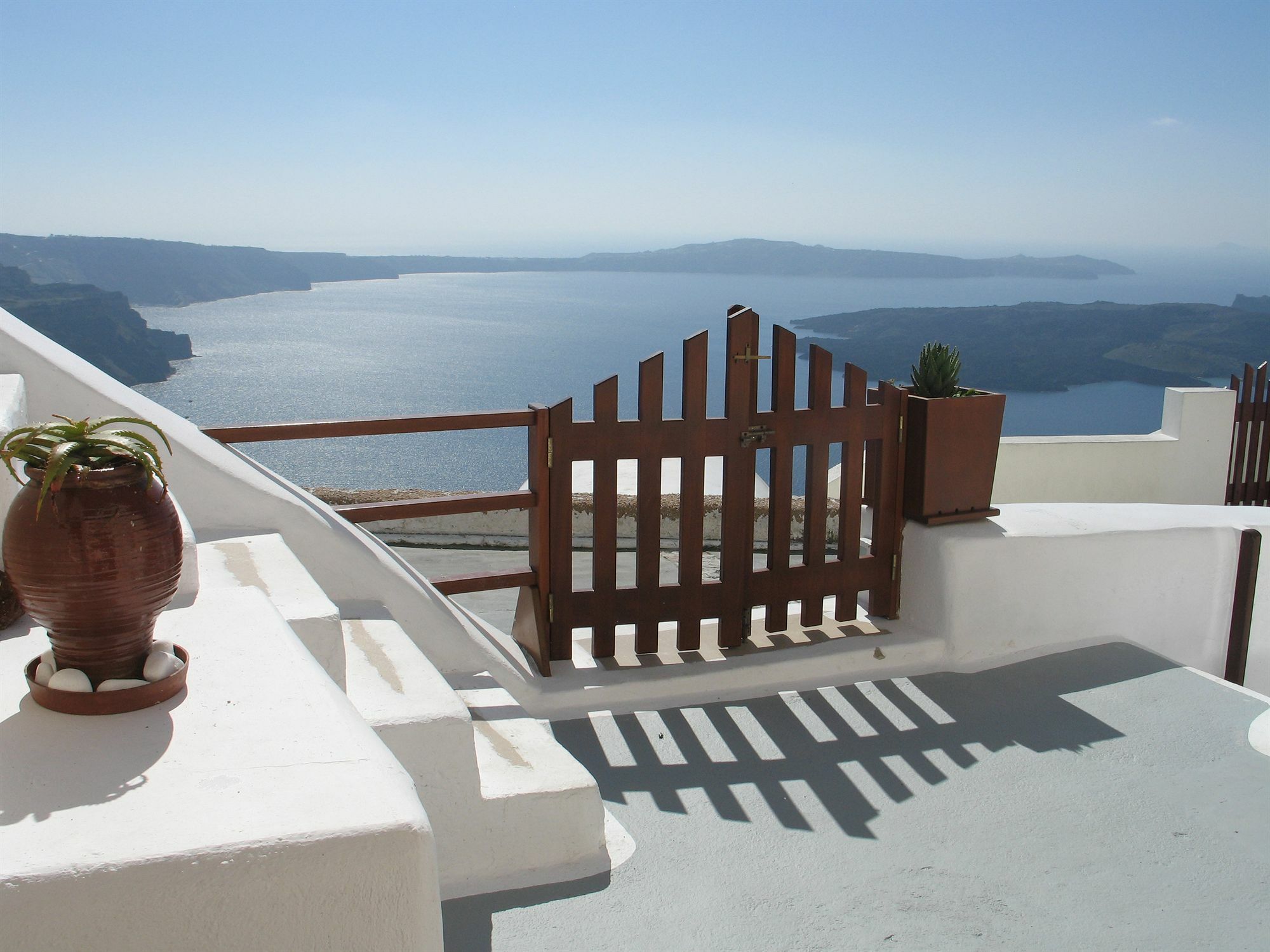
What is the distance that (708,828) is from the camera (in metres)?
2.77

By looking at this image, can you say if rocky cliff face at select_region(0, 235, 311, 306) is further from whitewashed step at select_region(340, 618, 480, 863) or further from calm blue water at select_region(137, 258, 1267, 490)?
whitewashed step at select_region(340, 618, 480, 863)

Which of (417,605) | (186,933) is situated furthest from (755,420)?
(186,933)

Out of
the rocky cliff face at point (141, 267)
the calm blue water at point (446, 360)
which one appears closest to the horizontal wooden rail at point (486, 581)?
the calm blue water at point (446, 360)

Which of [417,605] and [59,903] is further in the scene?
[417,605]

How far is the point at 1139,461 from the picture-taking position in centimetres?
884

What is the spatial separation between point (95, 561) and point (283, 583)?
1.08 m

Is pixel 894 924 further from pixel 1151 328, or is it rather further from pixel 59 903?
pixel 1151 328

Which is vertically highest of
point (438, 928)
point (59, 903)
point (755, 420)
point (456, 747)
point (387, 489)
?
point (755, 420)

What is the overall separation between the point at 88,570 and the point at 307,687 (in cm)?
42

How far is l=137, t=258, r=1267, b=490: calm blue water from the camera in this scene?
2488cm

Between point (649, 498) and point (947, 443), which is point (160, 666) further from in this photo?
point (947, 443)

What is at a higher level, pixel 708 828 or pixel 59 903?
pixel 59 903

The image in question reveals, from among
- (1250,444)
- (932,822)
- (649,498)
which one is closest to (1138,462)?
(1250,444)

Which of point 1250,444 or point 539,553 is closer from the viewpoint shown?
point 539,553
